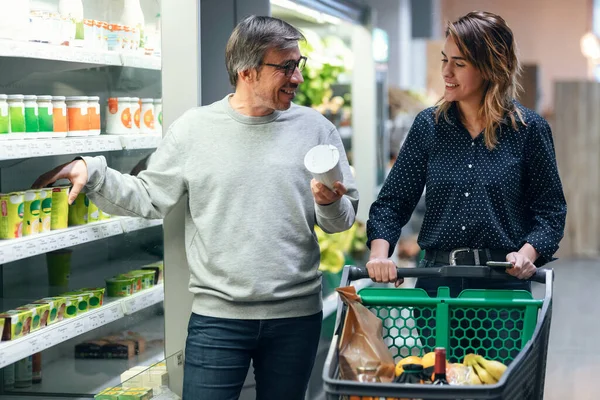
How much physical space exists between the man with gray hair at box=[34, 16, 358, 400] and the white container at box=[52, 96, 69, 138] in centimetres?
45

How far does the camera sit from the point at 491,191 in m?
2.57

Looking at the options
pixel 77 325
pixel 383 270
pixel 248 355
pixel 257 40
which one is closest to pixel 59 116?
pixel 77 325

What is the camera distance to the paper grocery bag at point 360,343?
78.9 inches

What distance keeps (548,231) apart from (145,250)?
1605 mm

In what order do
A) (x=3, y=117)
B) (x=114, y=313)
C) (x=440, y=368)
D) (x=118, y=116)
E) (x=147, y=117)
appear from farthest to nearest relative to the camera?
(x=147, y=117) < (x=118, y=116) < (x=114, y=313) < (x=3, y=117) < (x=440, y=368)

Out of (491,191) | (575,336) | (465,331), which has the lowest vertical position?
(575,336)

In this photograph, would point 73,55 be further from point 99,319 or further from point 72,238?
point 99,319

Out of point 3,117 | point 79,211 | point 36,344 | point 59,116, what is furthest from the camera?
point 79,211

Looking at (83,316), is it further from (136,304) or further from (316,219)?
(316,219)

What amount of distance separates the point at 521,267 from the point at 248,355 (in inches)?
32.9

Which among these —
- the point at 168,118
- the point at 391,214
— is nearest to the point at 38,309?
the point at 168,118

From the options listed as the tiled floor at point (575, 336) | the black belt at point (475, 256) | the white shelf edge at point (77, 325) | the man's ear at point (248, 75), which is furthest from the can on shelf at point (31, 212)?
the tiled floor at point (575, 336)

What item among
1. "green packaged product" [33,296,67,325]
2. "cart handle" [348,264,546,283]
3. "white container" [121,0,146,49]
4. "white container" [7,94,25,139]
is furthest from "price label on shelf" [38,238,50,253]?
"cart handle" [348,264,546,283]

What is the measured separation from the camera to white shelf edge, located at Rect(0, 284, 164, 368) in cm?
275
